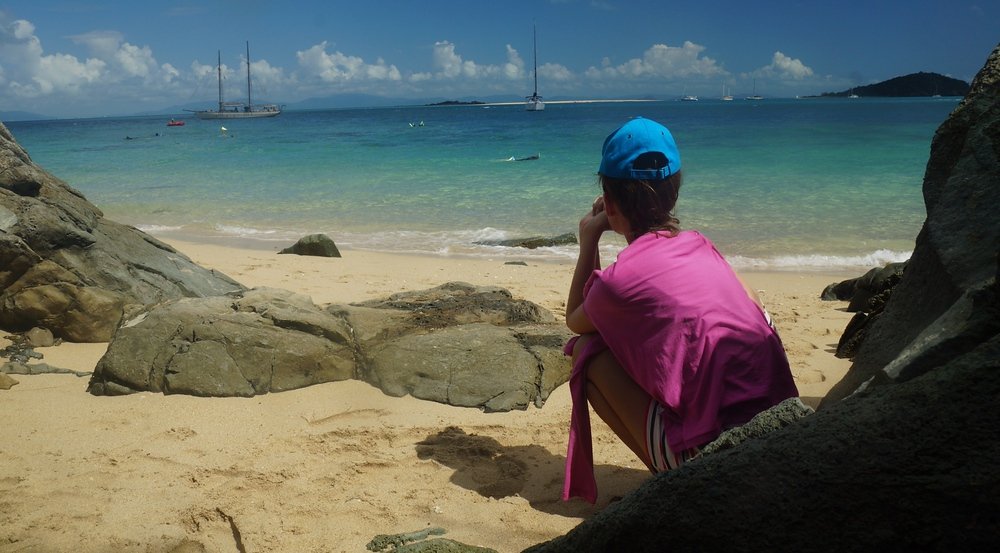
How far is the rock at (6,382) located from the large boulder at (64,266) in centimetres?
87

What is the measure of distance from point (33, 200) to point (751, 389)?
5.28 metres

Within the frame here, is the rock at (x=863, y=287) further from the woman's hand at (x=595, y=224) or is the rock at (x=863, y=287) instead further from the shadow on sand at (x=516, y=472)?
the woman's hand at (x=595, y=224)

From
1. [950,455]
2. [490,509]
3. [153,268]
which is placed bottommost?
[490,509]

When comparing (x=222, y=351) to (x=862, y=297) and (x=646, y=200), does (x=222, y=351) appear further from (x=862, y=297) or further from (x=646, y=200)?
(x=862, y=297)

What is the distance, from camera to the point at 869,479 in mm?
1139

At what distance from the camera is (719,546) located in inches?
47.3

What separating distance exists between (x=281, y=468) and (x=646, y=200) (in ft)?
6.49

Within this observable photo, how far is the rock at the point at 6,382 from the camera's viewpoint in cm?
434

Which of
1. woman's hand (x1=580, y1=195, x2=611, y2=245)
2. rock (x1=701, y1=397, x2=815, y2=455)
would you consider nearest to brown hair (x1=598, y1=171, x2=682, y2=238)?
woman's hand (x1=580, y1=195, x2=611, y2=245)

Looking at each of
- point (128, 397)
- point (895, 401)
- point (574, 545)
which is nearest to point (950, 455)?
point (895, 401)

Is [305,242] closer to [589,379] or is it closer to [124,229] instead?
[124,229]

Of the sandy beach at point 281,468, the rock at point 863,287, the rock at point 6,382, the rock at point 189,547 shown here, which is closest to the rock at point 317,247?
the sandy beach at point 281,468

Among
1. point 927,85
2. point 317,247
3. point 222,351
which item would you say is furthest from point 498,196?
point 927,85

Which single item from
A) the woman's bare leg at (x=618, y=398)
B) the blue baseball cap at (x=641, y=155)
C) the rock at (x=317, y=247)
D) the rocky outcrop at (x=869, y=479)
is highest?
the blue baseball cap at (x=641, y=155)
